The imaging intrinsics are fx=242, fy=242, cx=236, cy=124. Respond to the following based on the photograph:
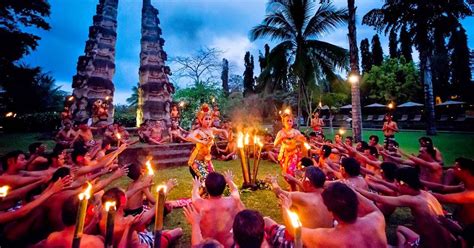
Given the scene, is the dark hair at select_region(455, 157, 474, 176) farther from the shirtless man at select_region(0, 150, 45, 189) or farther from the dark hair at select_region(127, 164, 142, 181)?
the shirtless man at select_region(0, 150, 45, 189)

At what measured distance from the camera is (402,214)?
521 centimetres

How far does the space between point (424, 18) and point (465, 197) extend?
1849 centimetres

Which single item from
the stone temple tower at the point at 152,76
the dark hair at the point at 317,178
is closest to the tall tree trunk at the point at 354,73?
the dark hair at the point at 317,178

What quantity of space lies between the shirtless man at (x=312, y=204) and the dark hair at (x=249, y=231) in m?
1.01

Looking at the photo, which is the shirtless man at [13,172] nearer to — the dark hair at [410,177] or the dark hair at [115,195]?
the dark hair at [115,195]

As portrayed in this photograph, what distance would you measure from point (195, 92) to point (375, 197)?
79.9 feet

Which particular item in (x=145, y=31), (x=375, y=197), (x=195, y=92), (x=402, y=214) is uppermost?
(x=145, y=31)

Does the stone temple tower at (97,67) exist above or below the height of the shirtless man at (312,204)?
above

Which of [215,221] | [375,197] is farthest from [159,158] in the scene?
[375,197]

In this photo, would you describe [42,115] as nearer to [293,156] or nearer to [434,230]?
[293,156]

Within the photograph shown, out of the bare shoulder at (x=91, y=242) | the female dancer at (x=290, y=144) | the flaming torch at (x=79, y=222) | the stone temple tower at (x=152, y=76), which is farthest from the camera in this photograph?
the stone temple tower at (x=152, y=76)

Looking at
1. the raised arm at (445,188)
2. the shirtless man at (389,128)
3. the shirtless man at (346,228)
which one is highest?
the shirtless man at (389,128)

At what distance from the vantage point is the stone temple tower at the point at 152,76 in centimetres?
2022

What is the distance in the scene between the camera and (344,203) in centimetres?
228
